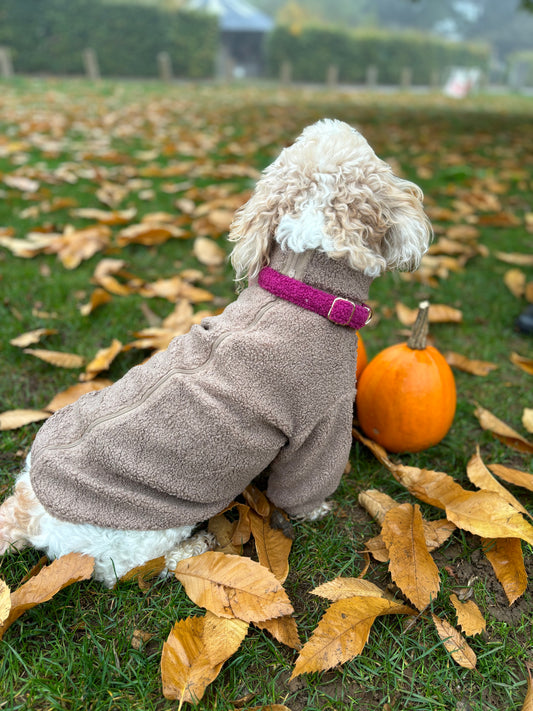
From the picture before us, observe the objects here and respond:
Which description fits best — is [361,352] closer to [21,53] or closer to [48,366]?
[48,366]

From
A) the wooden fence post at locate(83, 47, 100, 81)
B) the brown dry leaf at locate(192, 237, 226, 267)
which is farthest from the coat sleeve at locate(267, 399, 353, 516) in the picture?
the wooden fence post at locate(83, 47, 100, 81)

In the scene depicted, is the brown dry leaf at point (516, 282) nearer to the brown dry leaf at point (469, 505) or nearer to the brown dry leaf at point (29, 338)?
the brown dry leaf at point (469, 505)

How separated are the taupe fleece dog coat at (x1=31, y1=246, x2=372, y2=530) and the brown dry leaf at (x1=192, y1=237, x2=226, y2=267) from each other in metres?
2.20

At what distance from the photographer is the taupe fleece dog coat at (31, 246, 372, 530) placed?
1.55m

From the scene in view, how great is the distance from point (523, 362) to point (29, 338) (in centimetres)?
289

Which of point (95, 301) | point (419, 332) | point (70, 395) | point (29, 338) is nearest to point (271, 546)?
point (419, 332)

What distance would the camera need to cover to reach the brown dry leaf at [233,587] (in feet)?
4.95

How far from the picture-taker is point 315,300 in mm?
1676

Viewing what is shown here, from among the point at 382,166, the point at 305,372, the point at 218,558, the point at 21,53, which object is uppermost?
the point at 21,53

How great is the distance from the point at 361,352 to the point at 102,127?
8.19m

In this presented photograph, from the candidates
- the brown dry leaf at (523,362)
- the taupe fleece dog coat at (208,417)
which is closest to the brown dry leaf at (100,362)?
the taupe fleece dog coat at (208,417)

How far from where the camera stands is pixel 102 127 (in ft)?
28.7

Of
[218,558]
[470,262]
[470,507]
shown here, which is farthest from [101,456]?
[470,262]

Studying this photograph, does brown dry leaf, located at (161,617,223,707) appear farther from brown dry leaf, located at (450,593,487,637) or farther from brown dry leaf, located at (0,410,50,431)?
brown dry leaf, located at (0,410,50,431)
